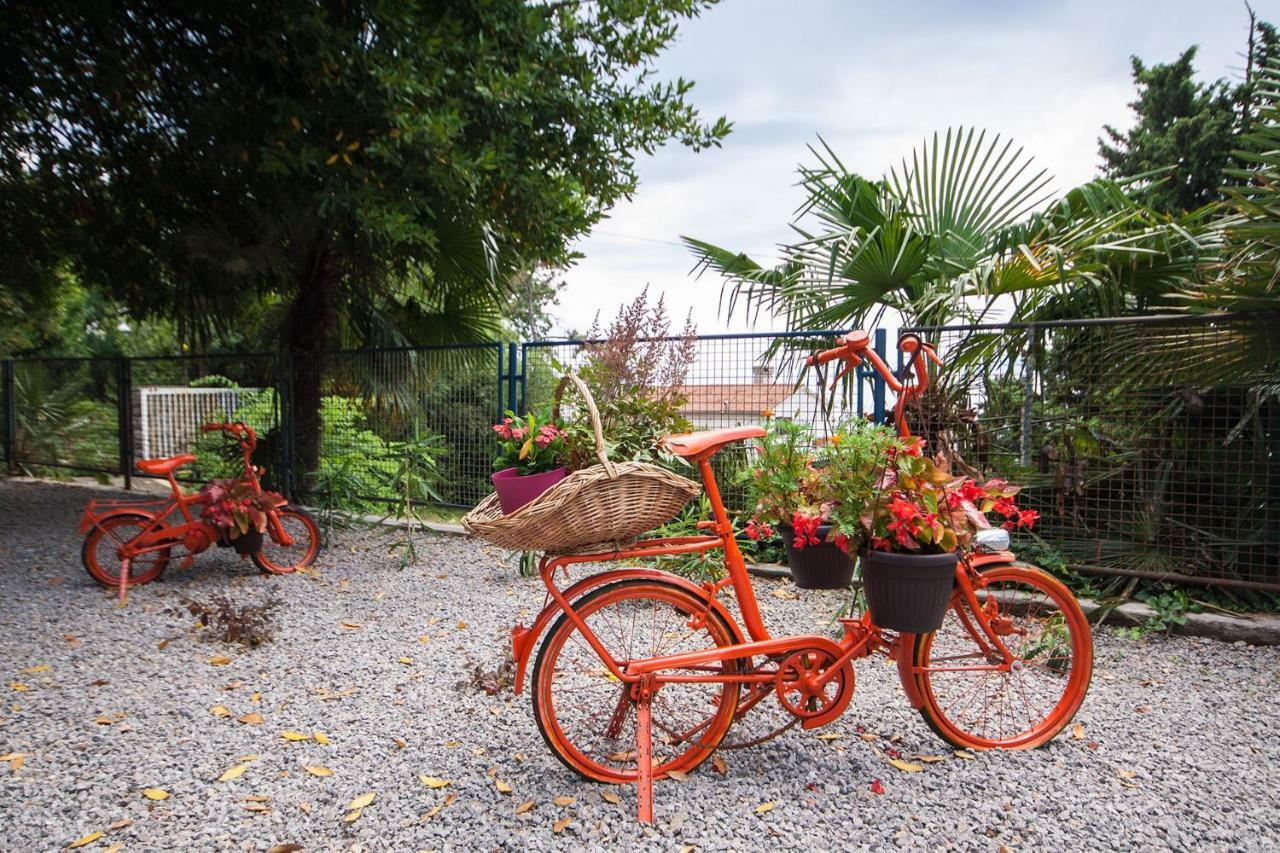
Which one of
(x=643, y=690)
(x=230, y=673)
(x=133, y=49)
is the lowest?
(x=230, y=673)

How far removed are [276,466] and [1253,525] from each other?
7.36 meters

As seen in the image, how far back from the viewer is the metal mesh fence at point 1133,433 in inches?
157

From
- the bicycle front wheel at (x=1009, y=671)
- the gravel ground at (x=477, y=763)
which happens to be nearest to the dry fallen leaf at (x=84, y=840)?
the gravel ground at (x=477, y=763)

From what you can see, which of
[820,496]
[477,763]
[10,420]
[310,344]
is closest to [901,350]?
[820,496]

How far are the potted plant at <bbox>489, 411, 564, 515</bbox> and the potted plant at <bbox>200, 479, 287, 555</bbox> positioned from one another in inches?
109

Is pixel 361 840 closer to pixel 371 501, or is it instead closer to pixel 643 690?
pixel 643 690

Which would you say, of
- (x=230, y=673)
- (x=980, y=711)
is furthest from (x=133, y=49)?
(x=980, y=711)

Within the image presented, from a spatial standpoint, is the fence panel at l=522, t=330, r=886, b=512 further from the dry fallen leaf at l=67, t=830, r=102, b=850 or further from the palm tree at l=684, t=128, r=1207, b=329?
the dry fallen leaf at l=67, t=830, r=102, b=850

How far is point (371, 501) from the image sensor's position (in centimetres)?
639

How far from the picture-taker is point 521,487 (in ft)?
7.77

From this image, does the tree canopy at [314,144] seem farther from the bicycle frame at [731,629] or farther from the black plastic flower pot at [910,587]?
the black plastic flower pot at [910,587]

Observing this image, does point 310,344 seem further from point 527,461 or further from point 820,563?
point 820,563

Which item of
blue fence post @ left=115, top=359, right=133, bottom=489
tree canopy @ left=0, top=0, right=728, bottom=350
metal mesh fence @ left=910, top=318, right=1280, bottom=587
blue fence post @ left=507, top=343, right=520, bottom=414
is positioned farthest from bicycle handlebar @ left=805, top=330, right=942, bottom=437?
blue fence post @ left=115, top=359, right=133, bottom=489

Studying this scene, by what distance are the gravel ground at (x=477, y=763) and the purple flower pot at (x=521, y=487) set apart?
2.89 feet
